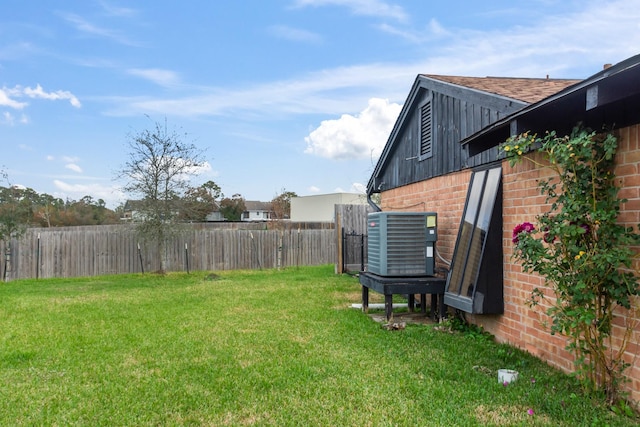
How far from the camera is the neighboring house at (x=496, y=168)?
3473 mm

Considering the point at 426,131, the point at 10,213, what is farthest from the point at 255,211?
the point at 426,131

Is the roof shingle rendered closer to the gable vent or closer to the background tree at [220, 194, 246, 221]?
the gable vent

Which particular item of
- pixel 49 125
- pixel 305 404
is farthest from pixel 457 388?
pixel 49 125

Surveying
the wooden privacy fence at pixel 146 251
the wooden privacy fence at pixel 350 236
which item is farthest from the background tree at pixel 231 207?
the wooden privacy fence at pixel 350 236

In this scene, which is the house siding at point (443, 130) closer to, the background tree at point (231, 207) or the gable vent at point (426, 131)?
the gable vent at point (426, 131)

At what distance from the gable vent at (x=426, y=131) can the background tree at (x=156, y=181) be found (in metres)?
8.69

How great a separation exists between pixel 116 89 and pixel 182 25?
374cm

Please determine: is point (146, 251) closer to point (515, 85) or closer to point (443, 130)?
point (443, 130)

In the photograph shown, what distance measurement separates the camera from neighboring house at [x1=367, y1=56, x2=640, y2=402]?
3.47m

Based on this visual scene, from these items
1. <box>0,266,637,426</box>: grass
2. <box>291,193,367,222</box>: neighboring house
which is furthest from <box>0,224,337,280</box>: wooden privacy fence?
<box>291,193,367,222</box>: neighboring house

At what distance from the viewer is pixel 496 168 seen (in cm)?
575

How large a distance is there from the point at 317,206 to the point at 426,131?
102 feet

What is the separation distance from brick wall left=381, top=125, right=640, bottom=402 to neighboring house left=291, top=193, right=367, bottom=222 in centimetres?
2838

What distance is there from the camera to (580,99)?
354 cm
